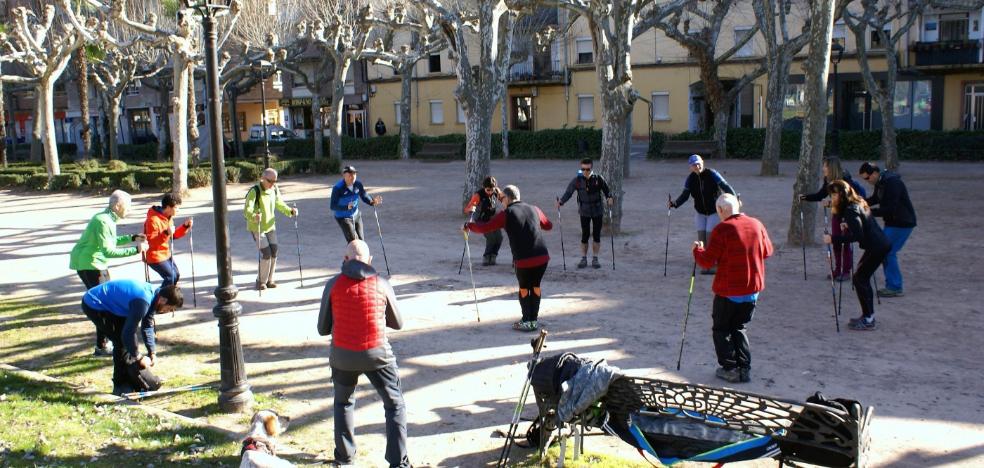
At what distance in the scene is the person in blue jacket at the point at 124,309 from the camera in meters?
7.94

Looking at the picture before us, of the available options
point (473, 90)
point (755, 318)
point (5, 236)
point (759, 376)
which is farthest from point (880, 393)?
point (5, 236)

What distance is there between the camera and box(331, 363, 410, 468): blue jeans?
6.24 m

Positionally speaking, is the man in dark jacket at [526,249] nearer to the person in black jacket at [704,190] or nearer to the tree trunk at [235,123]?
the person in black jacket at [704,190]

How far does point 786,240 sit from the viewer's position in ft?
50.5

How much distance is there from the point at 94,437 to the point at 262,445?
2577mm

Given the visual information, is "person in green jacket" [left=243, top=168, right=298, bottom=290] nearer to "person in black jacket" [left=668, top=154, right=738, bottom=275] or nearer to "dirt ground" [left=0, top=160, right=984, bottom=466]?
"dirt ground" [left=0, top=160, right=984, bottom=466]

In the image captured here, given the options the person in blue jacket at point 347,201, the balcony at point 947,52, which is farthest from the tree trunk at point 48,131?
the balcony at point 947,52

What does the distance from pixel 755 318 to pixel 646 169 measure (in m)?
21.4

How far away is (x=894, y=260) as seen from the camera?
36.1 feet

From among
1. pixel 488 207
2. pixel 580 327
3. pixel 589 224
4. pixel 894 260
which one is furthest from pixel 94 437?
pixel 894 260

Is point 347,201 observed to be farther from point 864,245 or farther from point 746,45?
point 746,45

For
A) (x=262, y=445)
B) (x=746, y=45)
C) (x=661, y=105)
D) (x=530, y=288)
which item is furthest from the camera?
(x=661, y=105)

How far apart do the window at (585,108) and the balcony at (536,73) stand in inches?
54.5

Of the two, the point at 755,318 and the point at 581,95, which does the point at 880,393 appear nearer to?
the point at 755,318
